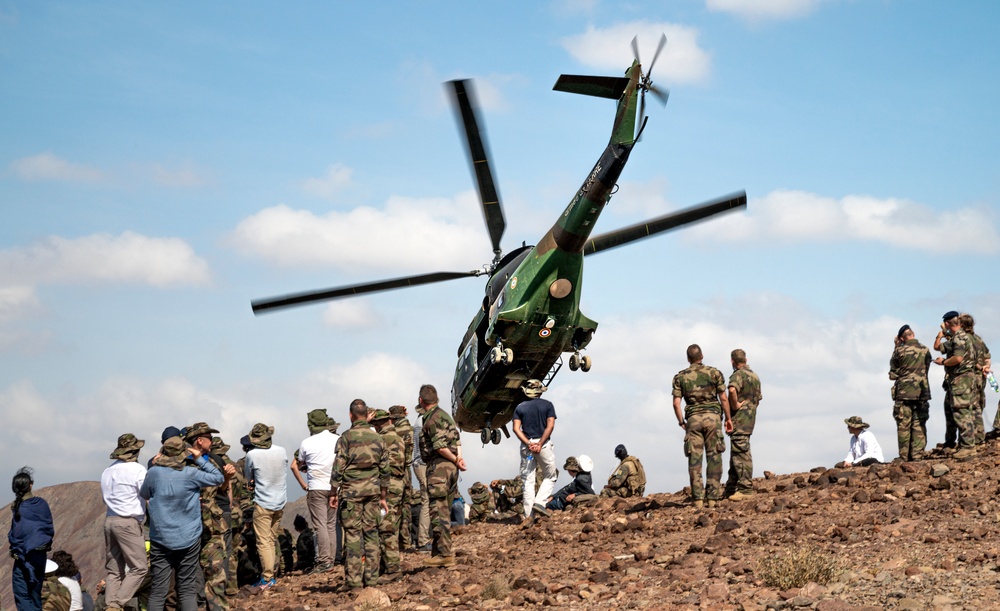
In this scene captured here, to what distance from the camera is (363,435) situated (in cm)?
1196

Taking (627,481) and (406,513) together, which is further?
(627,481)

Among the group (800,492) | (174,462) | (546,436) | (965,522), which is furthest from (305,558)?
A: (965,522)

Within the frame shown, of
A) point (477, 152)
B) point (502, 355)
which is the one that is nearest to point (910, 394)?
point (502, 355)

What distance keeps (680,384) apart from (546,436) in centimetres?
236

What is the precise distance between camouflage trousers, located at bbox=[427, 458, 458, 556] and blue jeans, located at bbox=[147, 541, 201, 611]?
2.97 meters

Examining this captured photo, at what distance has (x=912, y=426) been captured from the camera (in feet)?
53.6

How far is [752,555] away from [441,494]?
146 inches

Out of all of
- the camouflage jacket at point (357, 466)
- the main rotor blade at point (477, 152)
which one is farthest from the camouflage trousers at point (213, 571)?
the main rotor blade at point (477, 152)

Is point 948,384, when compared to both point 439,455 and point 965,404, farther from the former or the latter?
point 439,455

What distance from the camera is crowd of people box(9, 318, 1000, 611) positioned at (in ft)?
36.2

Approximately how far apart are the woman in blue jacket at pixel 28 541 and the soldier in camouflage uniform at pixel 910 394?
12.2m

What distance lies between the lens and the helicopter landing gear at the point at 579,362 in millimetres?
18062

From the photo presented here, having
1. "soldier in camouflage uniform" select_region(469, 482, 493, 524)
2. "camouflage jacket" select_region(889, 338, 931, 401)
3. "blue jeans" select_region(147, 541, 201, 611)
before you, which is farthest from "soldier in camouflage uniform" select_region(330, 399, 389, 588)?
"camouflage jacket" select_region(889, 338, 931, 401)

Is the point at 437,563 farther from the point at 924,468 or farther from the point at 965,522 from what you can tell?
the point at 924,468
